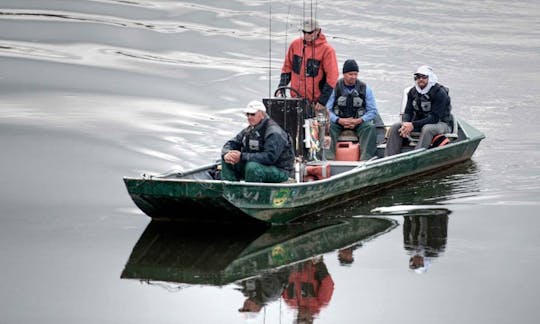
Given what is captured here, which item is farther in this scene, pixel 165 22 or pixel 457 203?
pixel 165 22

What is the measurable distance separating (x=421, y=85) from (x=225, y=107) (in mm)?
6444

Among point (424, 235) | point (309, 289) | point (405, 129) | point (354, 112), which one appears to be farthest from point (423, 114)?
point (309, 289)

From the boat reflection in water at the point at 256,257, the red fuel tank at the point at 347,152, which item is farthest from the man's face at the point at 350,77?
the boat reflection in water at the point at 256,257

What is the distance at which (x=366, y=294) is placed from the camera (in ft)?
44.1

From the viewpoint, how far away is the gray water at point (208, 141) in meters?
13.3

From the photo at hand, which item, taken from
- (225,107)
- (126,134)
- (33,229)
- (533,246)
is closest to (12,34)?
(225,107)

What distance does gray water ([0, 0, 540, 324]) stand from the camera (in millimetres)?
13281

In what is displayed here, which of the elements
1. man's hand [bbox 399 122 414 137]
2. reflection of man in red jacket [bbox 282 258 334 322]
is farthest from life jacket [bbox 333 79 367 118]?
reflection of man in red jacket [bbox 282 258 334 322]

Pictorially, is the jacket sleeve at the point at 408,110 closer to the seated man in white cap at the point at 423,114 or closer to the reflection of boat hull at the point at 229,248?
the seated man in white cap at the point at 423,114

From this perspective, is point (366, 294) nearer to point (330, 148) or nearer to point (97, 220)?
point (97, 220)

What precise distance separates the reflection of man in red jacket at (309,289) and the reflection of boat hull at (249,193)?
1.19 metres

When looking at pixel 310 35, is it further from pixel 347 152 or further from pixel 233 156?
pixel 233 156

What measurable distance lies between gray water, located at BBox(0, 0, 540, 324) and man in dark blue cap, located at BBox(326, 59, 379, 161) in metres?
0.92

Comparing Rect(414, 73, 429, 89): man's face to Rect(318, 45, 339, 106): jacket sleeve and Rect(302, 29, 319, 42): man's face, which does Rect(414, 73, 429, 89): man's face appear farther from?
Rect(302, 29, 319, 42): man's face
